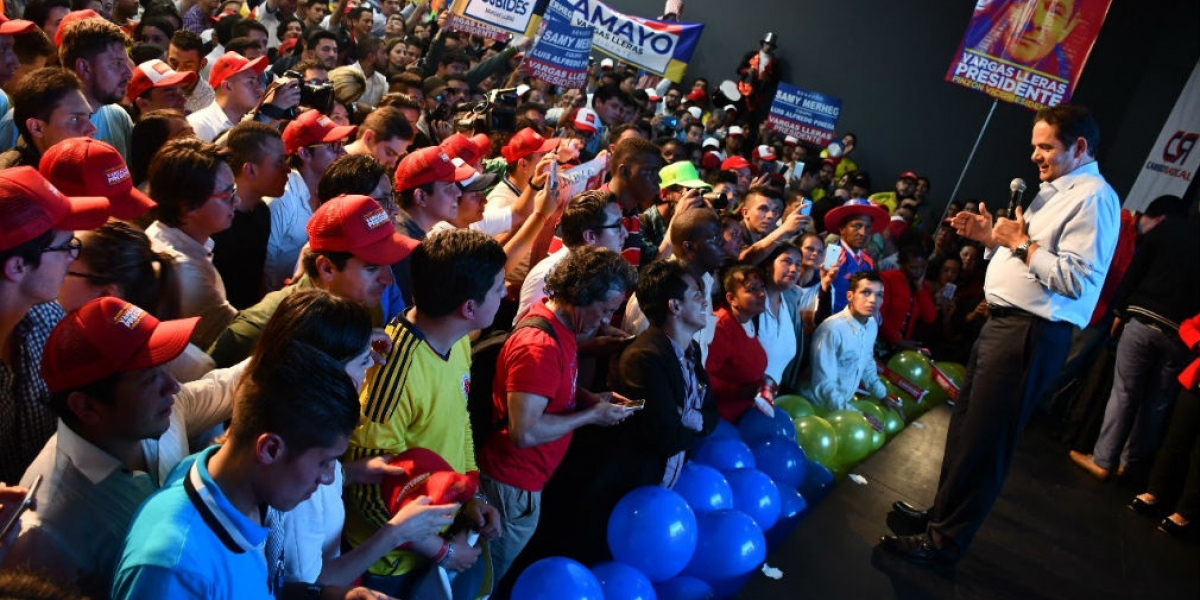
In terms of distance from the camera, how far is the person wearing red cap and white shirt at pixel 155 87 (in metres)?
3.88

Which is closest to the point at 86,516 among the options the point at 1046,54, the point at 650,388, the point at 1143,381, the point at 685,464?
the point at 650,388

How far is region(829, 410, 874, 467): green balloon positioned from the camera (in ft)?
16.2

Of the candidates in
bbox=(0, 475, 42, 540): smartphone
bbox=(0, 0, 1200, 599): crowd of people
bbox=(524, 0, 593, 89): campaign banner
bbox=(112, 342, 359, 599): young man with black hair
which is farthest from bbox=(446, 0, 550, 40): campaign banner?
bbox=(0, 475, 42, 540): smartphone

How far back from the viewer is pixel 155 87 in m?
3.88

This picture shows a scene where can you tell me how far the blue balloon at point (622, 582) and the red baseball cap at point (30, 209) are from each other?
1.97 m

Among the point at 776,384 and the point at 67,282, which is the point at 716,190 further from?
the point at 67,282

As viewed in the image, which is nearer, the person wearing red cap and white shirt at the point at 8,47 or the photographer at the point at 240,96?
the person wearing red cap and white shirt at the point at 8,47

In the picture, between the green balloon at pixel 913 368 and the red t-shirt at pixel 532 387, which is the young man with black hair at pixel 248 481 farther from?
the green balloon at pixel 913 368

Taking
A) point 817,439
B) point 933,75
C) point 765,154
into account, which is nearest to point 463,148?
point 817,439

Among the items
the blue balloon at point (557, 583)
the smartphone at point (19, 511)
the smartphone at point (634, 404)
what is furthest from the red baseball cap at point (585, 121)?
the smartphone at point (19, 511)

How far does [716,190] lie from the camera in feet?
18.0

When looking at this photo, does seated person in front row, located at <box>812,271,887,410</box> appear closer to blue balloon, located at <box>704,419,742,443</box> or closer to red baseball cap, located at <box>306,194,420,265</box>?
blue balloon, located at <box>704,419,742,443</box>

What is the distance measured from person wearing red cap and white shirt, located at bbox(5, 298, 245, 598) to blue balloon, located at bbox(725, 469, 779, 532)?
106 inches

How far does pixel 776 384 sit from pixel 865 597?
55.8 inches
